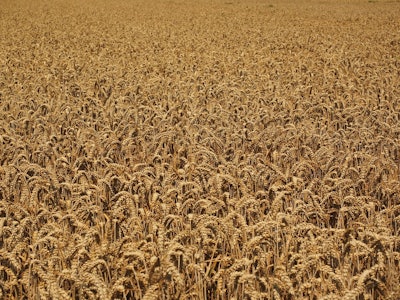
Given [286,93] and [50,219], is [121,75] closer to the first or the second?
[286,93]

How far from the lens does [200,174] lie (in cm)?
416

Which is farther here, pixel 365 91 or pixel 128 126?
pixel 365 91

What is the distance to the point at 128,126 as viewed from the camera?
5.54 metres

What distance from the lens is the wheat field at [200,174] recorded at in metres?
2.79

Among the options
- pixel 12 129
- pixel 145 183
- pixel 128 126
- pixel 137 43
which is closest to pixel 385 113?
pixel 128 126

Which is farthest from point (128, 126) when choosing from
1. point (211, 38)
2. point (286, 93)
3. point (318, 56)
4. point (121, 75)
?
point (211, 38)

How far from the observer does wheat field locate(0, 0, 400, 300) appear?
2.79 meters

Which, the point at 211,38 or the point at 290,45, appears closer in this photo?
the point at 290,45

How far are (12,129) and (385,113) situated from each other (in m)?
3.88

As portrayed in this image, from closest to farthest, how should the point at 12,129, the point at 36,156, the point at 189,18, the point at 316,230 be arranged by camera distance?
the point at 316,230 → the point at 36,156 → the point at 12,129 → the point at 189,18

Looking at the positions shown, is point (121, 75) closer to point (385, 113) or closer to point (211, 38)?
point (385, 113)

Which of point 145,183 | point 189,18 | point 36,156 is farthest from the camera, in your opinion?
point 189,18

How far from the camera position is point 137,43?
1446 cm

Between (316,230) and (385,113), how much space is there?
11.3 ft
